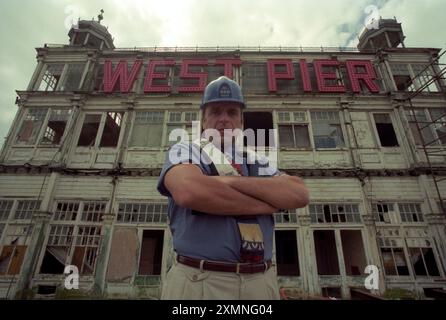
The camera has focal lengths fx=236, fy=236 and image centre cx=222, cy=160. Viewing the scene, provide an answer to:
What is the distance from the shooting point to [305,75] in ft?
40.9

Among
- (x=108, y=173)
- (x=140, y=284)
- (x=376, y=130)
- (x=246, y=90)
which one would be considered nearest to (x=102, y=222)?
(x=108, y=173)

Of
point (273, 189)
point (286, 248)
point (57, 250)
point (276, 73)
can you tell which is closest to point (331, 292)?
point (286, 248)

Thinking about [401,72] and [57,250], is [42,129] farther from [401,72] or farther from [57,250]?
[401,72]

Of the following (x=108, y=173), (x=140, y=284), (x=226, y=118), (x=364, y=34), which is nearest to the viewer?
(x=226, y=118)

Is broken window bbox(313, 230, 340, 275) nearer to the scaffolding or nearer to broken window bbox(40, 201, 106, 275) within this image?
the scaffolding

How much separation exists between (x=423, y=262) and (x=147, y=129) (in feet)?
42.6

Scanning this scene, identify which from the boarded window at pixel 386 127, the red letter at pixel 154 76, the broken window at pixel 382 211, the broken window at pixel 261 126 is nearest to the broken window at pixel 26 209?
the red letter at pixel 154 76

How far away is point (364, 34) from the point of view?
621 inches

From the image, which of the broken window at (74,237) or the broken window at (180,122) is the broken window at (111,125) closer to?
the broken window at (180,122)

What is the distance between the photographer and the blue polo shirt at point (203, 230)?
182cm

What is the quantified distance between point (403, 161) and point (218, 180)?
11956 mm

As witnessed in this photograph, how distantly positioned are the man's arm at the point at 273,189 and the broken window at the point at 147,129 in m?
9.77
